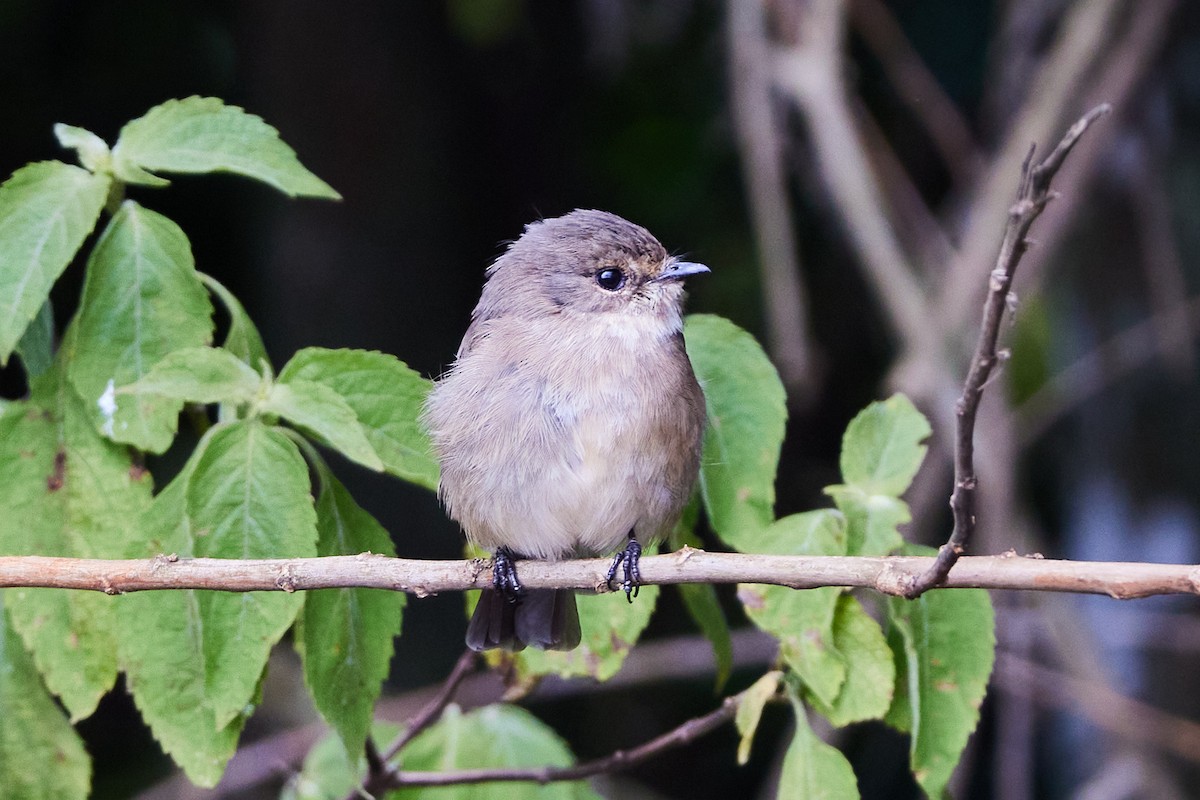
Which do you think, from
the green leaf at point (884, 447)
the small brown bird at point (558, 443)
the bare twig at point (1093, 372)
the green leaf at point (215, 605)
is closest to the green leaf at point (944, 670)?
the green leaf at point (884, 447)

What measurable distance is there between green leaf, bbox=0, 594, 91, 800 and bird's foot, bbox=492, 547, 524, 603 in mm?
852

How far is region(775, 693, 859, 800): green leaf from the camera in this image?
7.28 feet

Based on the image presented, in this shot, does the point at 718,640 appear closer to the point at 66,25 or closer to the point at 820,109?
the point at 820,109

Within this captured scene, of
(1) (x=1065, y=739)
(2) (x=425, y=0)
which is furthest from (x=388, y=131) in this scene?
(1) (x=1065, y=739)

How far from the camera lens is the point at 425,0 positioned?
567 cm

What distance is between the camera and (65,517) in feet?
7.84

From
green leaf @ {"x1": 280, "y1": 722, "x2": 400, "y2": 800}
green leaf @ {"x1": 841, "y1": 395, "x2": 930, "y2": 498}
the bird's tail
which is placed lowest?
green leaf @ {"x1": 280, "y1": 722, "x2": 400, "y2": 800}

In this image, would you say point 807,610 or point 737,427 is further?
point 737,427

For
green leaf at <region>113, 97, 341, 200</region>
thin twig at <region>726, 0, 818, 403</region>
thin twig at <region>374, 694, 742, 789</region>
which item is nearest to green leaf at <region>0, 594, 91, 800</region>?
thin twig at <region>374, 694, 742, 789</region>

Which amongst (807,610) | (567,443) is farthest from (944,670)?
(567,443)

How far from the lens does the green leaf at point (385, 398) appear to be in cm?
234

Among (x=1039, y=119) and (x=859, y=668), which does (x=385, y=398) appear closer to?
(x=859, y=668)

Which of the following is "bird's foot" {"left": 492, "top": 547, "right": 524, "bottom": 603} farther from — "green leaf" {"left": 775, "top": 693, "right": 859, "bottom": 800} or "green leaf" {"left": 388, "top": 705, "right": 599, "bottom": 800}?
"green leaf" {"left": 775, "top": 693, "right": 859, "bottom": 800}

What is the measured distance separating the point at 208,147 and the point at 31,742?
1.17 m
